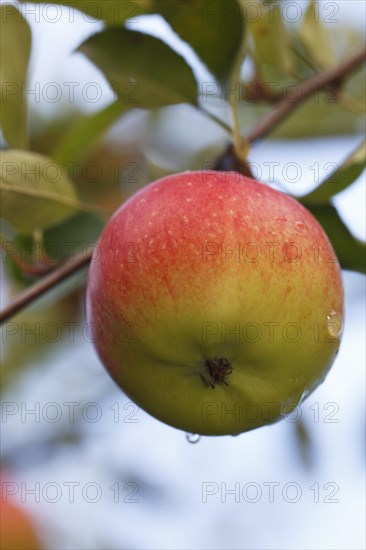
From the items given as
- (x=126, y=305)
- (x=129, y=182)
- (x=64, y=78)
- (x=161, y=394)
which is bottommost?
(x=129, y=182)

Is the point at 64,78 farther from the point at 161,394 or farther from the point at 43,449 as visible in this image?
the point at 161,394

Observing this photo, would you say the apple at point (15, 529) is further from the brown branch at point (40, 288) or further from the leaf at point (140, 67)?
the leaf at point (140, 67)

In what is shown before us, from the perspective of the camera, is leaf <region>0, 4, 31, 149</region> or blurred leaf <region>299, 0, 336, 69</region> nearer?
leaf <region>0, 4, 31, 149</region>

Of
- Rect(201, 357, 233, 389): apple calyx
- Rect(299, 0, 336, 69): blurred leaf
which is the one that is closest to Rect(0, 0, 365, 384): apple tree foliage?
Rect(299, 0, 336, 69): blurred leaf

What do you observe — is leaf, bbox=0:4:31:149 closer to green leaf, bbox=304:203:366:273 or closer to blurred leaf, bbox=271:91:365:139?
green leaf, bbox=304:203:366:273

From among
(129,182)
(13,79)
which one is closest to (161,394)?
(13,79)

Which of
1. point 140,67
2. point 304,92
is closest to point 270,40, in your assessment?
point 304,92
